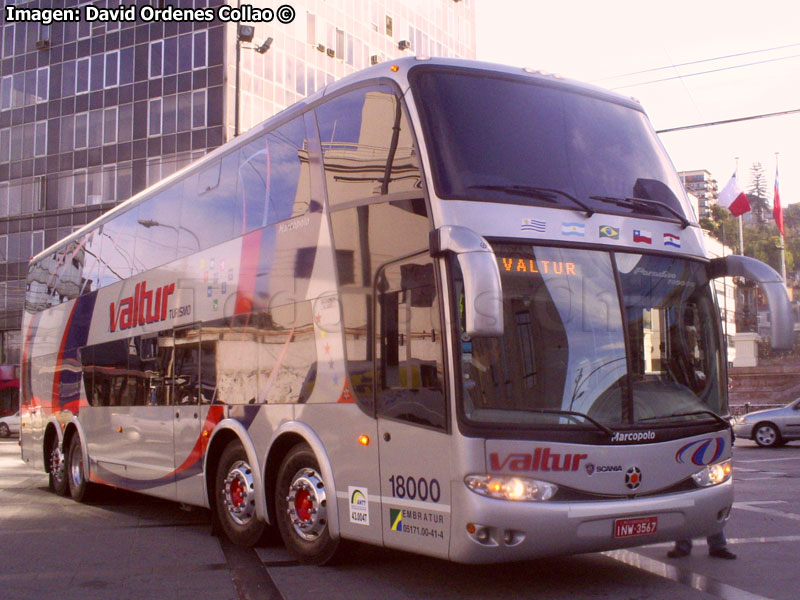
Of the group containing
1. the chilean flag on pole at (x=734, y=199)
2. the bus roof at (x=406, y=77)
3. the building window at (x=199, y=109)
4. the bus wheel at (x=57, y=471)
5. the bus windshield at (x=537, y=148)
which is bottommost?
the bus wheel at (x=57, y=471)

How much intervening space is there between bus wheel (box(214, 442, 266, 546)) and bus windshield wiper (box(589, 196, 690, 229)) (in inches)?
166

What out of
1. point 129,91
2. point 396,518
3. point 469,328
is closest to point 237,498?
point 396,518

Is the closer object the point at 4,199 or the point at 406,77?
the point at 406,77

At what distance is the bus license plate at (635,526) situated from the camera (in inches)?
266

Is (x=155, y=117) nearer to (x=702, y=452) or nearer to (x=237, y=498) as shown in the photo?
(x=237, y=498)

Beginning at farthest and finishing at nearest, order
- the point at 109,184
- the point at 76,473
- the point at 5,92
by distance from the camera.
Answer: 1. the point at 5,92
2. the point at 109,184
3. the point at 76,473

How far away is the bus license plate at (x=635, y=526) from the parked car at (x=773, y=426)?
18777mm

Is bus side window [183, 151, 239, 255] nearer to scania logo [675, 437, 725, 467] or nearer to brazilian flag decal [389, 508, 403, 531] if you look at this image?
brazilian flag decal [389, 508, 403, 531]

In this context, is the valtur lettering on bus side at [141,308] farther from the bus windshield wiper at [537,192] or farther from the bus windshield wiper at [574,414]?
the bus windshield wiper at [574,414]

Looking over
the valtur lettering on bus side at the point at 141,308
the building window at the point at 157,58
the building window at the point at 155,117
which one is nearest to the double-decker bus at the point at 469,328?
the valtur lettering on bus side at the point at 141,308

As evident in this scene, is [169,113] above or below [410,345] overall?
above

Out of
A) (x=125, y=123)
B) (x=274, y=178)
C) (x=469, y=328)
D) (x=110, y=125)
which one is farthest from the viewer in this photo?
(x=110, y=125)

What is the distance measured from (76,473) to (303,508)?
765 cm

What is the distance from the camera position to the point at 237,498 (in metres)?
9.55
